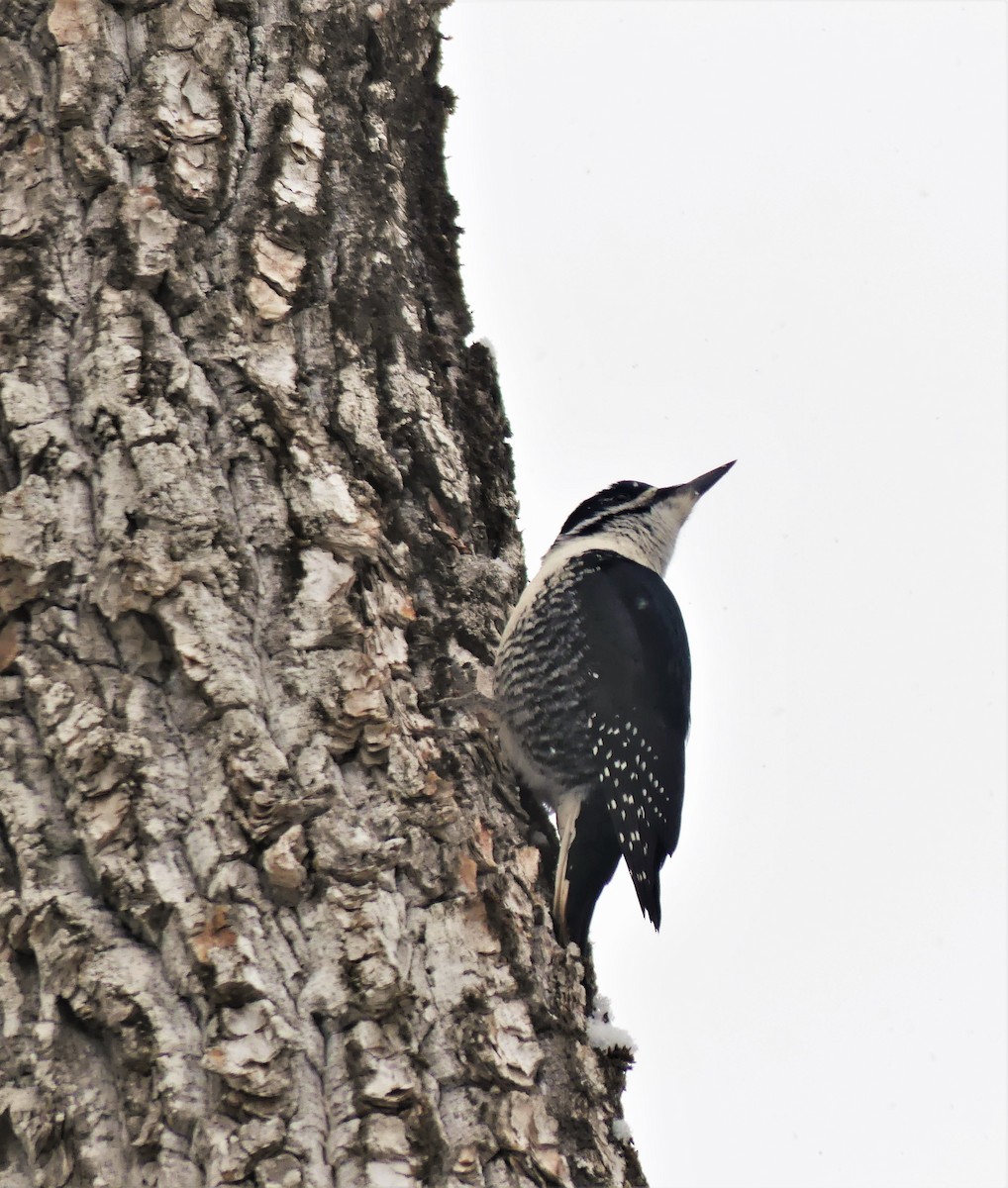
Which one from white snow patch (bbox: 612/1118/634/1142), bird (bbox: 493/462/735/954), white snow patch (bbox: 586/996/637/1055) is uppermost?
bird (bbox: 493/462/735/954)

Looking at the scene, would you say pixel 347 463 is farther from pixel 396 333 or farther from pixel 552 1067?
pixel 552 1067

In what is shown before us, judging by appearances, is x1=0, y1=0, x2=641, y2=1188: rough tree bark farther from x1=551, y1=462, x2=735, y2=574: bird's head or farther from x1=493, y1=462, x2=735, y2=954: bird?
x1=551, y1=462, x2=735, y2=574: bird's head

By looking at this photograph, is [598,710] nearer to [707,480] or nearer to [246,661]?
[707,480]

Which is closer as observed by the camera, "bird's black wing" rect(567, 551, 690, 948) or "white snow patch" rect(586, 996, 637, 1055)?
"white snow patch" rect(586, 996, 637, 1055)

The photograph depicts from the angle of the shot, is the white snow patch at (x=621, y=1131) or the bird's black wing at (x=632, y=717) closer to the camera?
the white snow patch at (x=621, y=1131)

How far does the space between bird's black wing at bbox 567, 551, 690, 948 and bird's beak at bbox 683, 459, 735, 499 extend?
1.63 ft

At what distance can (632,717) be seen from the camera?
331 centimetres

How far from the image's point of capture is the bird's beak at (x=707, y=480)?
13.3 feet

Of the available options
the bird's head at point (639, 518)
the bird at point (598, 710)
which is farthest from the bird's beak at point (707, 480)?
the bird at point (598, 710)

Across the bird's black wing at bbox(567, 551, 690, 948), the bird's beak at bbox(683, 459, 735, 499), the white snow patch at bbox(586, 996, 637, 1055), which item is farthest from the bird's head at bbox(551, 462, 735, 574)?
the white snow patch at bbox(586, 996, 637, 1055)

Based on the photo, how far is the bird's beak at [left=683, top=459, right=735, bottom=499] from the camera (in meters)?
4.06

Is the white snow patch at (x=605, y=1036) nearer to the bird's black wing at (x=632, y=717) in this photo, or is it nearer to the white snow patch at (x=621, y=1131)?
the white snow patch at (x=621, y=1131)

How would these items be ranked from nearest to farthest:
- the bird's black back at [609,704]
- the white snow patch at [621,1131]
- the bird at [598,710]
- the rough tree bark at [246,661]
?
the rough tree bark at [246,661] < the white snow patch at [621,1131] < the bird at [598,710] < the bird's black back at [609,704]

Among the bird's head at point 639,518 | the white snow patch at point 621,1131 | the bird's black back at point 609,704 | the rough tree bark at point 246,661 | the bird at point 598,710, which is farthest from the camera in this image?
the bird's head at point 639,518
